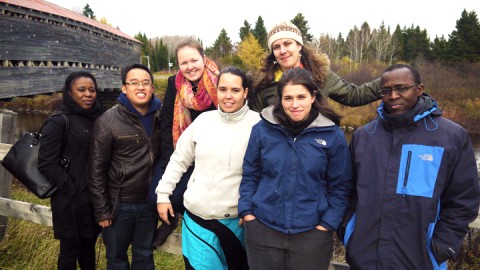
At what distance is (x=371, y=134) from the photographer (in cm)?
209

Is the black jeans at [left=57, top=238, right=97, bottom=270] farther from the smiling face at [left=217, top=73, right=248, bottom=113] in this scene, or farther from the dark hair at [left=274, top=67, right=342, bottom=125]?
the dark hair at [left=274, top=67, right=342, bottom=125]

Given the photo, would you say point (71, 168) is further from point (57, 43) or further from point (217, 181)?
point (57, 43)

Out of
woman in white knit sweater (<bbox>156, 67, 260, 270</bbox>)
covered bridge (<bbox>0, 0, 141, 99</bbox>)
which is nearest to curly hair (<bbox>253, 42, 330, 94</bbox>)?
woman in white knit sweater (<bbox>156, 67, 260, 270</bbox>)

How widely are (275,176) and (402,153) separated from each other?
765 mm

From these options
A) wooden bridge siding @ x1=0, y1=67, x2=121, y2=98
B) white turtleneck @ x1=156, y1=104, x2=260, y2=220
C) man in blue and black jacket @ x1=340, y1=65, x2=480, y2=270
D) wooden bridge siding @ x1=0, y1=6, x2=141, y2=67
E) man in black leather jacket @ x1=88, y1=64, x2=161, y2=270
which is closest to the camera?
man in blue and black jacket @ x1=340, y1=65, x2=480, y2=270

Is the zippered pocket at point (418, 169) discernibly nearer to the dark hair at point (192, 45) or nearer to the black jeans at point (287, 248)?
the black jeans at point (287, 248)

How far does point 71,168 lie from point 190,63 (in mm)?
1288

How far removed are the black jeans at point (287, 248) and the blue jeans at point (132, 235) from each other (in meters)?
0.93

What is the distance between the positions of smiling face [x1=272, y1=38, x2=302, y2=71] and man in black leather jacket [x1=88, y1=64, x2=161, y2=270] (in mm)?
1109

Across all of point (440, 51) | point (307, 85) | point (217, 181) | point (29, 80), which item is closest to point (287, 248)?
point (217, 181)

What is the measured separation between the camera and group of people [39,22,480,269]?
190 centimetres

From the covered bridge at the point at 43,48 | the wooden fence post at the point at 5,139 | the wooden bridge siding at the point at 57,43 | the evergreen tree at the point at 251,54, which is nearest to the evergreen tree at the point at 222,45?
the evergreen tree at the point at 251,54

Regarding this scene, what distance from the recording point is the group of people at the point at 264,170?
6.23 feet

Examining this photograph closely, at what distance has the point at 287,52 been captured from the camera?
2.76m
